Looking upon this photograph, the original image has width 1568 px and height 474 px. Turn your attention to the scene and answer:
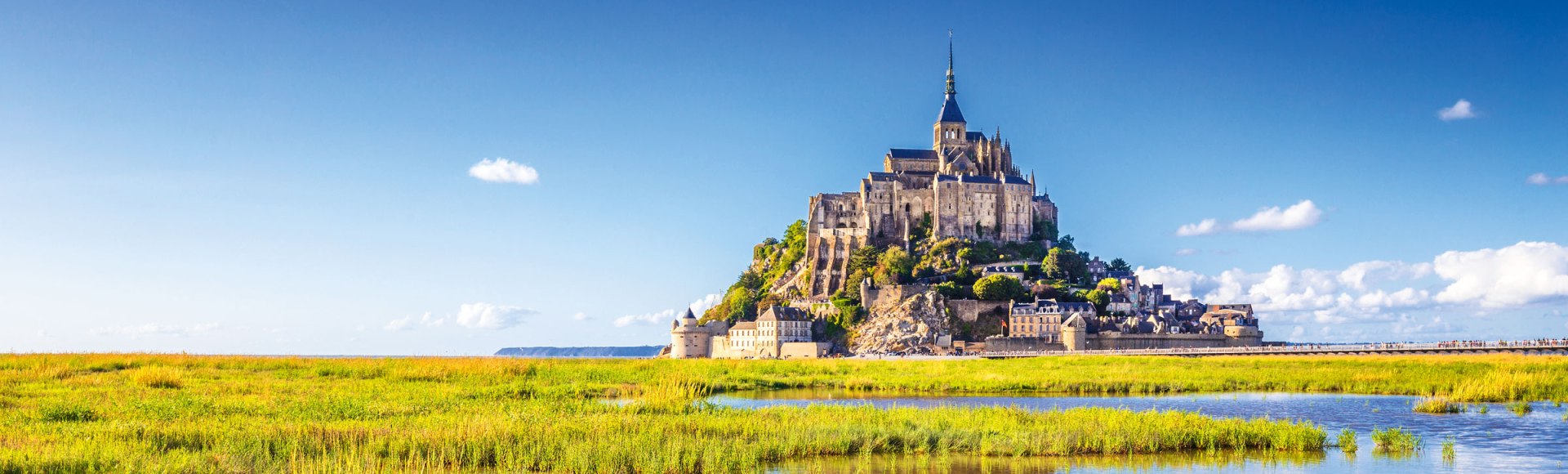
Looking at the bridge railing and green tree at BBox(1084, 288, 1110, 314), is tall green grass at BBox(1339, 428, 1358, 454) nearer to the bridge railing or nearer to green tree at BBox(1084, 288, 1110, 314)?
the bridge railing

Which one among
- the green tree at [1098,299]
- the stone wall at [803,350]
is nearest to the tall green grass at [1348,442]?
the stone wall at [803,350]

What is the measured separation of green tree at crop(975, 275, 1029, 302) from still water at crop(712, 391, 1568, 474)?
239ft

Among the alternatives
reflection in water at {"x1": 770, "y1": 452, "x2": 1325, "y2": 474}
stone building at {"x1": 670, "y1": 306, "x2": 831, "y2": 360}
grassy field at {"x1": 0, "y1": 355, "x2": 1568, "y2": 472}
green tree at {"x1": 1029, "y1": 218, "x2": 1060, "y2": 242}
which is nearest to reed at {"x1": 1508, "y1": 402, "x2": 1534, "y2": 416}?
grassy field at {"x1": 0, "y1": 355, "x2": 1568, "y2": 472}

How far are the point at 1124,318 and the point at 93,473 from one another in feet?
312

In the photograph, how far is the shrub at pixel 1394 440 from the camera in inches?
904

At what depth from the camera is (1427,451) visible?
2283 cm

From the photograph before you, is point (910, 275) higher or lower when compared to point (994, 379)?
higher

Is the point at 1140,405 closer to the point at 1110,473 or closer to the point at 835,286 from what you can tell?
the point at 1110,473

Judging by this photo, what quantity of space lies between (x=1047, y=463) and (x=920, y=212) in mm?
109764

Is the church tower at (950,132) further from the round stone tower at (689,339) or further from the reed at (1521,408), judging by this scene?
the reed at (1521,408)

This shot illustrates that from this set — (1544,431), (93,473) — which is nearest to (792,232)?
(1544,431)

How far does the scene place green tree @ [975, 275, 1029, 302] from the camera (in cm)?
10975

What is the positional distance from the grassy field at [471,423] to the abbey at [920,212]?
285 feet

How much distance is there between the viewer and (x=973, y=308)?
110 meters
